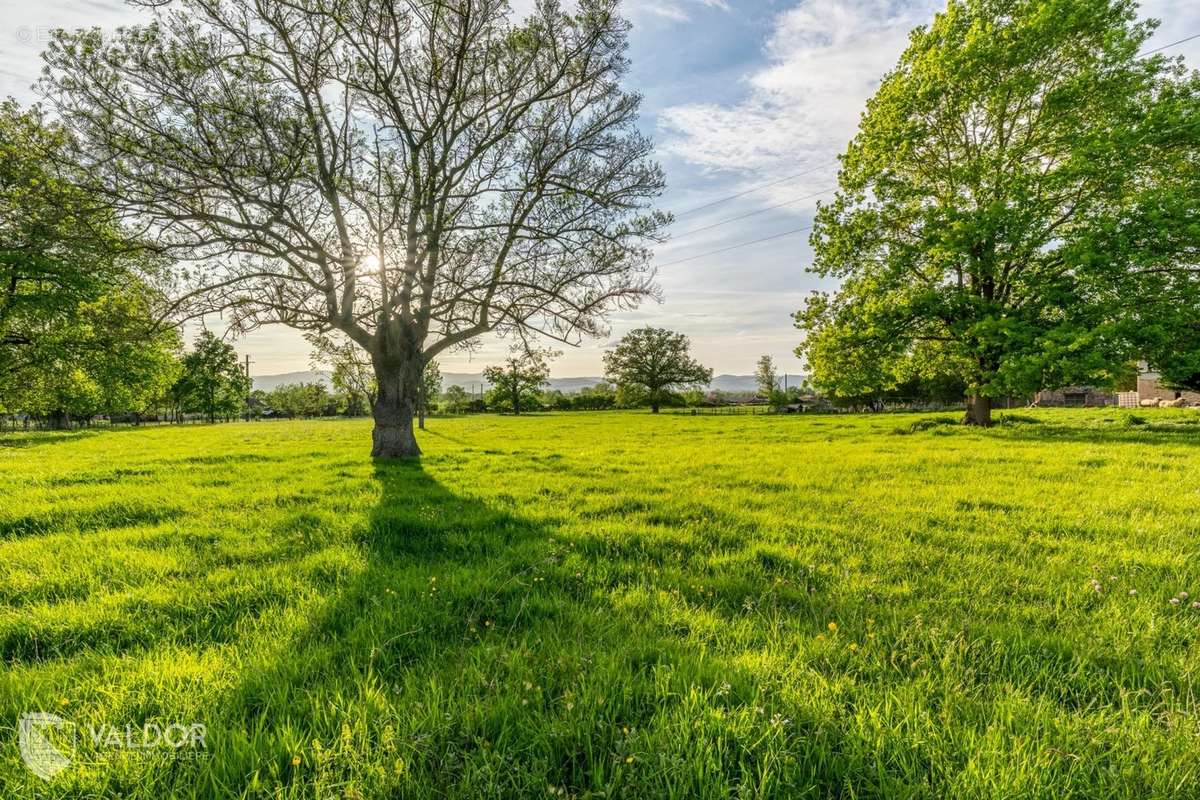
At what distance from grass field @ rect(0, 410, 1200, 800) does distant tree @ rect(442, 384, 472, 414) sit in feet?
293

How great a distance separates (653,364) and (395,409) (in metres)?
66.5

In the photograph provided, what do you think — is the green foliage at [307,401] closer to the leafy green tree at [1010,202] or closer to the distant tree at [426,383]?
the distant tree at [426,383]

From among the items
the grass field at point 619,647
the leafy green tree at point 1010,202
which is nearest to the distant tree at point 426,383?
the grass field at point 619,647

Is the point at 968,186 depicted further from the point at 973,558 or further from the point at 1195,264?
the point at 973,558

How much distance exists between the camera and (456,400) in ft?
343

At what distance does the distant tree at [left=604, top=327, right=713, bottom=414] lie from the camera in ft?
255

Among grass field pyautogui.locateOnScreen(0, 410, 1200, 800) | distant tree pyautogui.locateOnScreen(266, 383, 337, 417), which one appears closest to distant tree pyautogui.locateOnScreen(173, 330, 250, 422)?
distant tree pyautogui.locateOnScreen(266, 383, 337, 417)

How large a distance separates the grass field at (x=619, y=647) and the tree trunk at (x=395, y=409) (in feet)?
21.0

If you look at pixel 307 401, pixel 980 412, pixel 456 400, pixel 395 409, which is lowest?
pixel 980 412

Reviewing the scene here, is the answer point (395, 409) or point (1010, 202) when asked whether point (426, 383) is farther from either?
point (1010, 202)

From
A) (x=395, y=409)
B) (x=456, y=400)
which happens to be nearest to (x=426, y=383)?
(x=395, y=409)

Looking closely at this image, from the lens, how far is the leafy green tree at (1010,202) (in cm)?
1538

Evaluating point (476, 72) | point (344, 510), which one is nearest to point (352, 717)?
point (344, 510)

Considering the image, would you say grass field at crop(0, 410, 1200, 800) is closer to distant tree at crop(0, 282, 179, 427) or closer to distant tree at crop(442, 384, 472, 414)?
distant tree at crop(0, 282, 179, 427)
